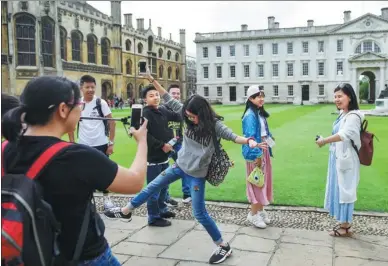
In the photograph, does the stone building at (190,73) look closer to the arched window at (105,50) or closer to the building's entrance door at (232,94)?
the building's entrance door at (232,94)

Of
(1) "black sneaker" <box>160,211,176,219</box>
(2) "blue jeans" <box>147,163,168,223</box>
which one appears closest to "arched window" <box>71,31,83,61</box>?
(2) "blue jeans" <box>147,163,168,223</box>

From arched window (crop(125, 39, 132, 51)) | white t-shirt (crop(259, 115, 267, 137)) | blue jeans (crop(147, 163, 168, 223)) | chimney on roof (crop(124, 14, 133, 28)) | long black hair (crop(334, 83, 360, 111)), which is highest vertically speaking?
chimney on roof (crop(124, 14, 133, 28))

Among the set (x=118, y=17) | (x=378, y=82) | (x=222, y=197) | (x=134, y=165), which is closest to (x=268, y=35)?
(x=378, y=82)

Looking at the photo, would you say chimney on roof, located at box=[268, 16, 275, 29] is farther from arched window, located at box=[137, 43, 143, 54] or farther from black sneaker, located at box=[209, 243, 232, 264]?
black sneaker, located at box=[209, 243, 232, 264]

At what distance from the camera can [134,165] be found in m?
2.09

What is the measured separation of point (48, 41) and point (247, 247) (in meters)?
39.2

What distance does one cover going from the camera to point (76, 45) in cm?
4519

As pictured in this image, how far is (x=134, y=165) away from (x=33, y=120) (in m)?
0.54

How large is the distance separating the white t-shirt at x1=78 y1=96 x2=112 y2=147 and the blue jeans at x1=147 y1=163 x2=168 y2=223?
3.48 feet

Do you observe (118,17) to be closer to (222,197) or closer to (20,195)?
(222,197)

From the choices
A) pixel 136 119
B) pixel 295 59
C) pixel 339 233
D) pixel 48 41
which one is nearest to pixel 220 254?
pixel 339 233

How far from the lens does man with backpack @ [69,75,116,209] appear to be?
568 cm

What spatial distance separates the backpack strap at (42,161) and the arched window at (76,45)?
44902 mm

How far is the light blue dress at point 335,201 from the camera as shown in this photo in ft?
15.0
